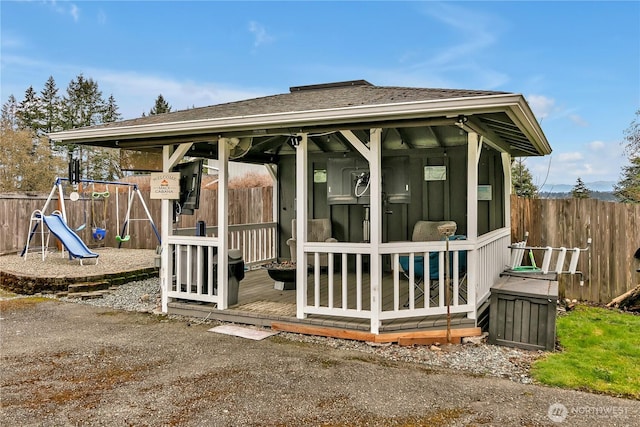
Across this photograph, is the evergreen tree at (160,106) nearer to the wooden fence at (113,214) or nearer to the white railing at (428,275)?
the wooden fence at (113,214)

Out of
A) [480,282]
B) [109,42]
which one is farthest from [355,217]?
[109,42]

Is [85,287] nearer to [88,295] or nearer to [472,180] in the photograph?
[88,295]

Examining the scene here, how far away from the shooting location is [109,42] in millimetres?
18656

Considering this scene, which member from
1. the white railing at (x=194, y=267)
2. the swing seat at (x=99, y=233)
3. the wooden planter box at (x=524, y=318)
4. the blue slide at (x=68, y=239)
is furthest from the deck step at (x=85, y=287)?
the wooden planter box at (x=524, y=318)

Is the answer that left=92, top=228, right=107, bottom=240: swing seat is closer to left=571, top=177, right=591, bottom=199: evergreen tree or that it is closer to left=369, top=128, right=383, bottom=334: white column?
left=369, top=128, right=383, bottom=334: white column

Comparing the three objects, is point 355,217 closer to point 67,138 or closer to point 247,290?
point 247,290

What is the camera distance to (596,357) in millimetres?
3848

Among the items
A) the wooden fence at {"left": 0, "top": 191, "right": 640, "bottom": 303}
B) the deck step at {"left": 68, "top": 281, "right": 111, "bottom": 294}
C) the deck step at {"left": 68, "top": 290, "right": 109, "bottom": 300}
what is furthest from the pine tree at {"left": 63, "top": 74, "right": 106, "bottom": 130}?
the wooden fence at {"left": 0, "top": 191, "right": 640, "bottom": 303}

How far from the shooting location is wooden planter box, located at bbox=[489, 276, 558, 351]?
13.2 ft

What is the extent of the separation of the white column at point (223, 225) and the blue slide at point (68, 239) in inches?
174
